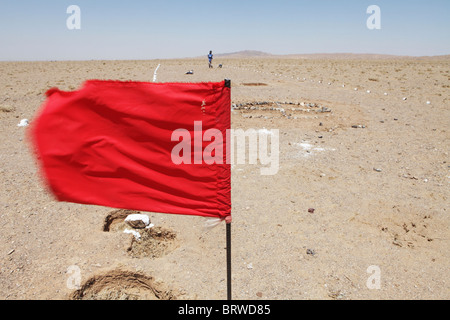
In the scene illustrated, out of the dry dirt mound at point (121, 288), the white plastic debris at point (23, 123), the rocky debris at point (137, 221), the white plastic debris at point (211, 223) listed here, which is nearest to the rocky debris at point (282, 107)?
the white plastic debris at point (23, 123)

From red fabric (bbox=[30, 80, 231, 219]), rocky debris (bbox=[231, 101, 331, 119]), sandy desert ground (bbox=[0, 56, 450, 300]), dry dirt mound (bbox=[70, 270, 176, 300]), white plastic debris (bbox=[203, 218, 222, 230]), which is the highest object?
rocky debris (bbox=[231, 101, 331, 119])

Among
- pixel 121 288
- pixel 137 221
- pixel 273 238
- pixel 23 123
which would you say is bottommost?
pixel 121 288

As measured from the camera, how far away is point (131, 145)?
2865mm

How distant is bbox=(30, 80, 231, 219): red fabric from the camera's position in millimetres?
2672

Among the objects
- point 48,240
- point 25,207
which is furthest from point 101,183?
point 25,207

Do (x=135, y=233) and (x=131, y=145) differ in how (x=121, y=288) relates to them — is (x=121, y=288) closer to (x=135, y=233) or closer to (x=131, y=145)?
(x=135, y=233)

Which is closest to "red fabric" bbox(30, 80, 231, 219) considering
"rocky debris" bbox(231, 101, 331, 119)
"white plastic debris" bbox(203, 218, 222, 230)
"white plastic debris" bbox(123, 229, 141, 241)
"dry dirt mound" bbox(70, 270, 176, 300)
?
"white plastic debris" bbox(203, 218, 222, 230)

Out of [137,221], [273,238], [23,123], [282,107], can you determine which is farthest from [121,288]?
[282,107]

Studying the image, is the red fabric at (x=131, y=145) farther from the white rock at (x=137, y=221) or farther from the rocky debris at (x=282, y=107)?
the rocky debris at (x=282, y=107)

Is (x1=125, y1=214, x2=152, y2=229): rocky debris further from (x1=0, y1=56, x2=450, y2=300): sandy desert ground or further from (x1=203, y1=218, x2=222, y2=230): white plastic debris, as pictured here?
(x1=203, y1=218, x2=222, y2=230): white plastic debris

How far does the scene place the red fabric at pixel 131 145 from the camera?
8.77ft

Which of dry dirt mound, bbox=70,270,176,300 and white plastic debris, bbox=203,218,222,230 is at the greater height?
white plastic debris, bbox=203,218,222,230
